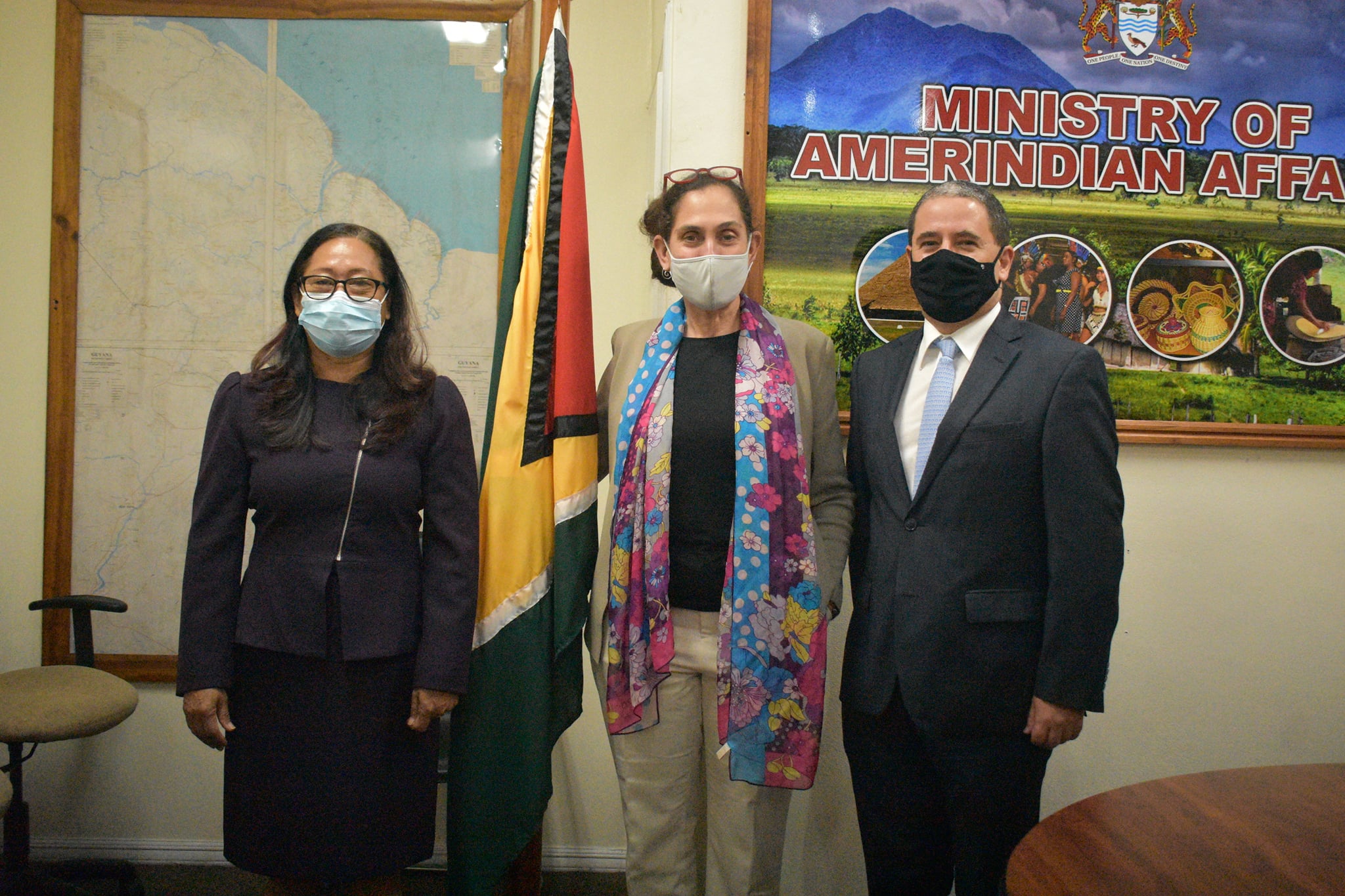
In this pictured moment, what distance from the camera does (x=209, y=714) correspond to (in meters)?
1.44

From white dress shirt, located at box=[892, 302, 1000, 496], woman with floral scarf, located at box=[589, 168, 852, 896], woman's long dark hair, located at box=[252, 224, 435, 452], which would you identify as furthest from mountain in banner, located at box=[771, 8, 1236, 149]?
woman's long dark hair, located at box=[252, 224, 435, 452]

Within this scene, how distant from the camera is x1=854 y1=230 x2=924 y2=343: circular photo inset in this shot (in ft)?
6.85

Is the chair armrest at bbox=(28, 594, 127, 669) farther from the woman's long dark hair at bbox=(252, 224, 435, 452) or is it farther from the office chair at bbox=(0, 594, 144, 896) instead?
the woman's long dark hair at bbox=(252, 224, 435, 452)

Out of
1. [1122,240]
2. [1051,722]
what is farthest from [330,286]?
[1122,240]

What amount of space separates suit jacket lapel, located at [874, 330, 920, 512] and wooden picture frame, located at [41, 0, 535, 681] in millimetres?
1297

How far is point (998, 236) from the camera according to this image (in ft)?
4.90

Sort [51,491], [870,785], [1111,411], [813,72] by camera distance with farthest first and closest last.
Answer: [51,491] < [813,72] < [870,785] < [1111,411]

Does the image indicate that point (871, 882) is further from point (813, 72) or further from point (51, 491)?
point (51, 491)

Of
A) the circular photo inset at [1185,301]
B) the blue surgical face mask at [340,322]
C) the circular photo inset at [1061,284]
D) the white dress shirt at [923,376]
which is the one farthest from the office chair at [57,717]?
the circular photo inset at [1185,301]

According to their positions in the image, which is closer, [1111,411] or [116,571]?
[1111,411]

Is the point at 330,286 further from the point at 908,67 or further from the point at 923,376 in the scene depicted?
the point at 908,67

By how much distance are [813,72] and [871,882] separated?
5.97ft

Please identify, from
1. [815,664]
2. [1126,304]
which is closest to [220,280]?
[815,664]

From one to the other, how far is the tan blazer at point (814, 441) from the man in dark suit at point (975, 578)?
81 millimetres
